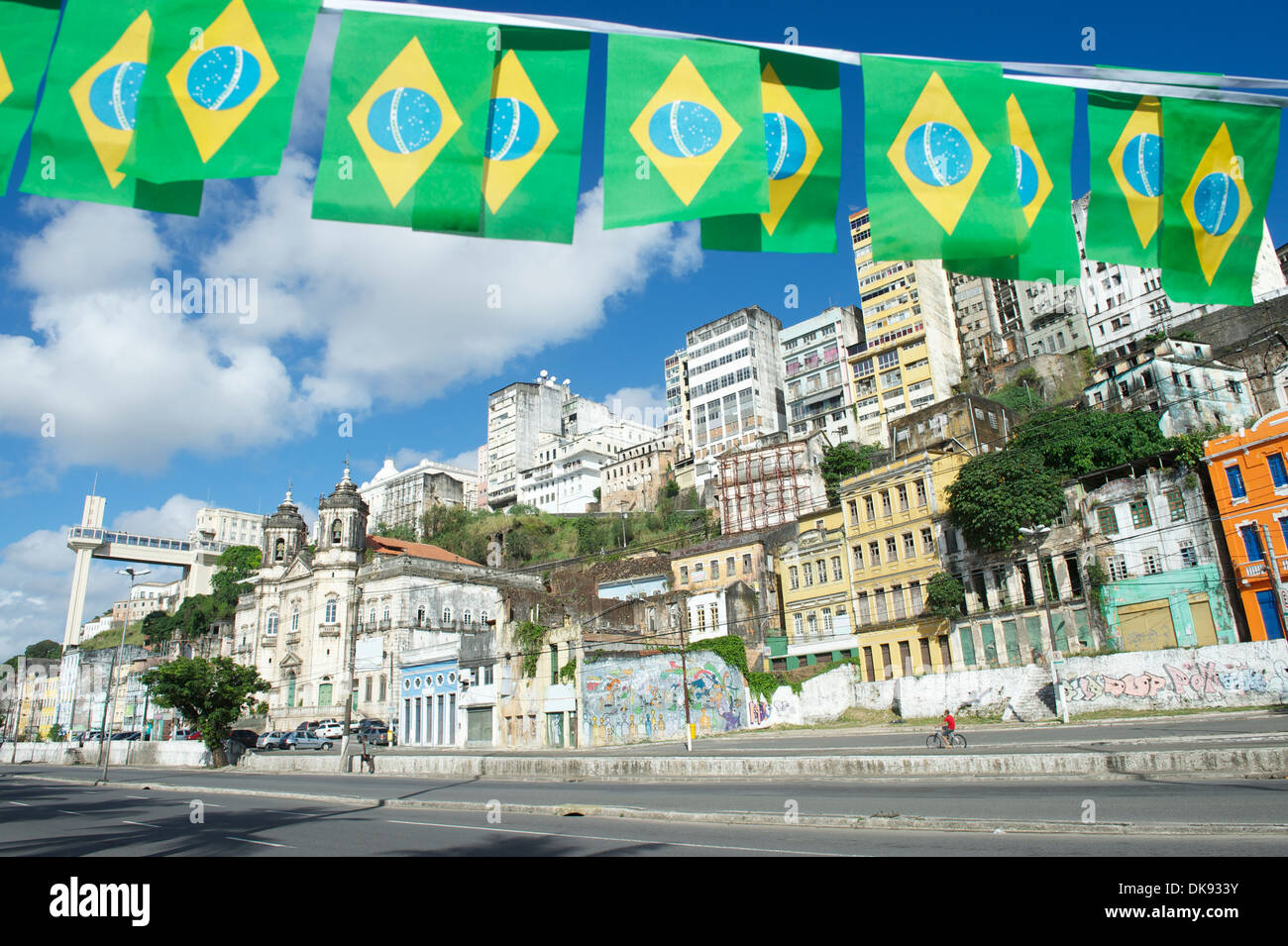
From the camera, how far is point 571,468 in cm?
11362

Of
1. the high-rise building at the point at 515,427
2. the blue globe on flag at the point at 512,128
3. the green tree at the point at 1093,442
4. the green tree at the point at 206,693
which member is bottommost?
the green tree at the point at 206,693

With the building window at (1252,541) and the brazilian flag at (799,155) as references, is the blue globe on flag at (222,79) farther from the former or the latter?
the building window at (1252,541)

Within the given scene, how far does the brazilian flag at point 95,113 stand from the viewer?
5863mm

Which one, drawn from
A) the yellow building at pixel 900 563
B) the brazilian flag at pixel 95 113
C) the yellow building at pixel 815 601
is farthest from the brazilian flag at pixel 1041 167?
the yellow building at pixel 815 601

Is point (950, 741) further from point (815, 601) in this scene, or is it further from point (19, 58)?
point (19, 58)

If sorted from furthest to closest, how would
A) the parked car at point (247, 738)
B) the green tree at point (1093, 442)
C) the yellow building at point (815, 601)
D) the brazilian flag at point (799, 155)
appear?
the yellow building at point (815, 601), the parked car at point (247, 738), the green tree at point (1093, 442), the brazilian flag at point (799, 155)

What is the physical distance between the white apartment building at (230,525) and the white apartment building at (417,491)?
30.2 m

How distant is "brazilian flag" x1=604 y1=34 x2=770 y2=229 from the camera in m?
6.27

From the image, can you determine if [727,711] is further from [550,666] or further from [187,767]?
[187,767]

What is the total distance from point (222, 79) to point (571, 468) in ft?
354

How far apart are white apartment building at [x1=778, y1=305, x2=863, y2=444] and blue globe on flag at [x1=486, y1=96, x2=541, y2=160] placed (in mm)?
78313

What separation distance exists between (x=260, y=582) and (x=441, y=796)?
179 ft

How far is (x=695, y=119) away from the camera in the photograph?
644cm

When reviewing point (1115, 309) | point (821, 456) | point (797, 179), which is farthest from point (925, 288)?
point (797, 179)
